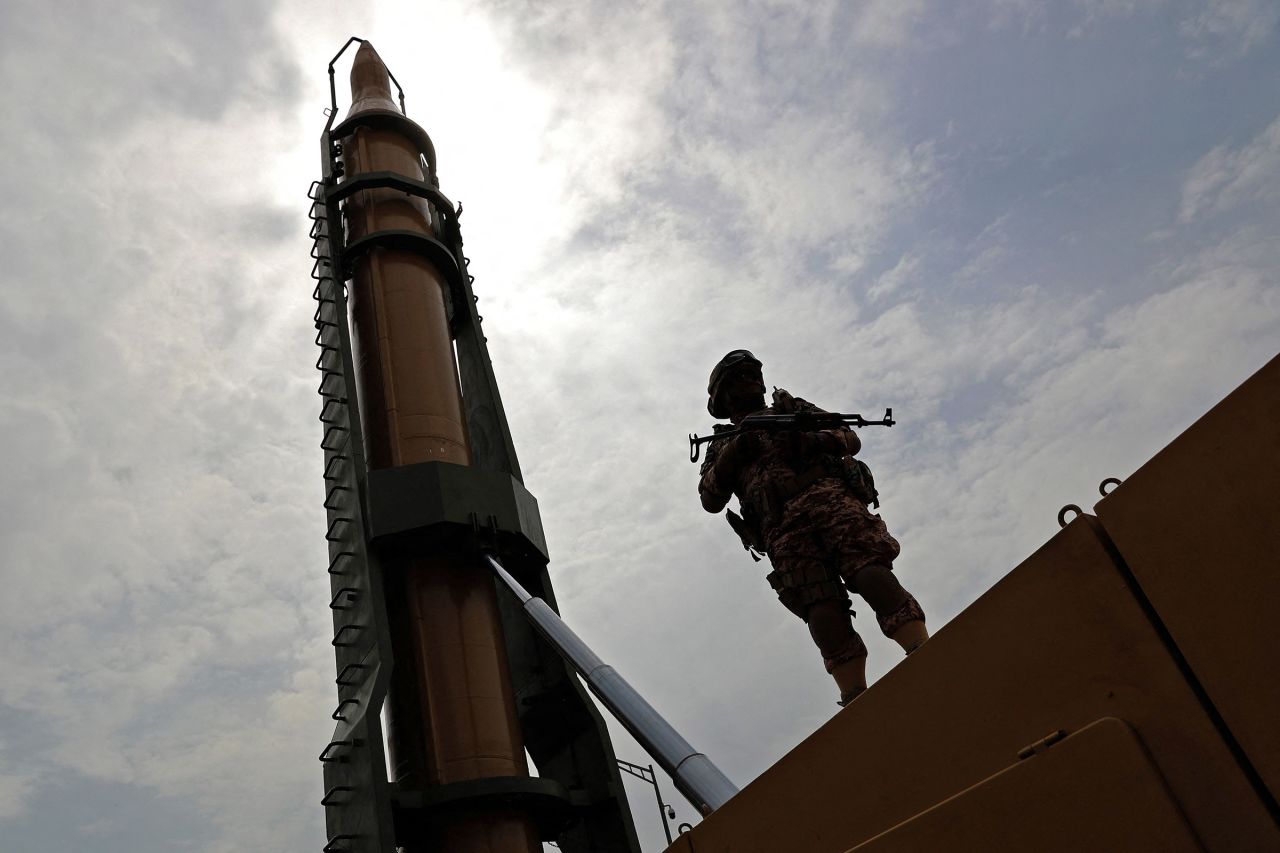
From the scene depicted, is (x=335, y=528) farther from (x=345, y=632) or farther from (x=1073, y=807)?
(x=1073, y=807)

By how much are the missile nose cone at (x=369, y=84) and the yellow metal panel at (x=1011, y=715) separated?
900 centimetres

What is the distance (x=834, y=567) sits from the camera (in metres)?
4.31

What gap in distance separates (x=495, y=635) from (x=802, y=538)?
9.96ft

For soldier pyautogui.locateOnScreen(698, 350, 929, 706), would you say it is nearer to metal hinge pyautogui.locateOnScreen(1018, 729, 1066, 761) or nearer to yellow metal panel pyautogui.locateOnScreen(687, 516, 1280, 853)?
yellow metal panel pyautogui.locateOnScreen(687, 516, 1280, 853)

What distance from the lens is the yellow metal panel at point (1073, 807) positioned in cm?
153

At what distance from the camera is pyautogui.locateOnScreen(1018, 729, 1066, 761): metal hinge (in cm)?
169

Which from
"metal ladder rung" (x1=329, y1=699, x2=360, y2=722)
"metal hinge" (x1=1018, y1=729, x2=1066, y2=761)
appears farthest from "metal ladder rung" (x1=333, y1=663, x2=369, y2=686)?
"metal hinge" (x1=1018, y1=729, x2=1066, y2=761)

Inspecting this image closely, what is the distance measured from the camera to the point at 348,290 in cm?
840

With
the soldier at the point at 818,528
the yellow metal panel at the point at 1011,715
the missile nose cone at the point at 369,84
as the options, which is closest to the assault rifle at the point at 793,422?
the soldier at the point at 818,528

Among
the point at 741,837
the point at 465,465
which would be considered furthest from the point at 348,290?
the point at 741,837

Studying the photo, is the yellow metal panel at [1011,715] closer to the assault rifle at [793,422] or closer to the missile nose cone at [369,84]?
the assault rifle at [793,422]

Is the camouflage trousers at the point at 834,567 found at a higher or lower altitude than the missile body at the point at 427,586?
lower

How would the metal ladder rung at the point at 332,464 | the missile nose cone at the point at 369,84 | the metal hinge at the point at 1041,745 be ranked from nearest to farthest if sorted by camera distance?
the metal hinge at the point at 1041,745
the metal ladder rung at the point at 332,464
the missile nose cone at the point at 369,84

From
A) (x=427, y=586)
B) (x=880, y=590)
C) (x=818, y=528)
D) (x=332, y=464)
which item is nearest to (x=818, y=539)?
(x=818, y=528)
